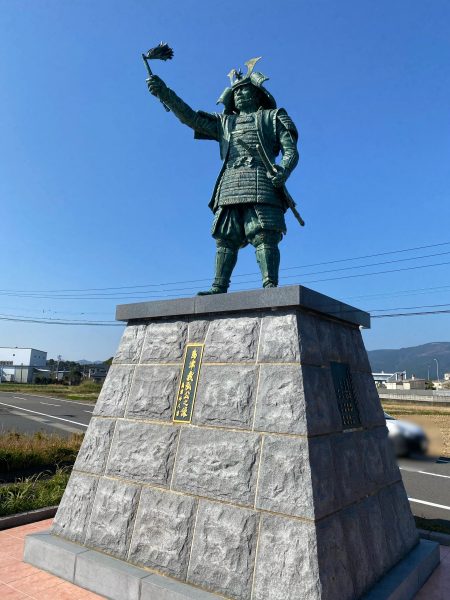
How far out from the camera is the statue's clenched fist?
439 cm

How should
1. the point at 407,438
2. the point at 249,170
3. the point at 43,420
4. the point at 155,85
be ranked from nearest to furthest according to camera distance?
the point at 407,438 → the point at 249,170 → the point at 155,85 → the point at 43,420

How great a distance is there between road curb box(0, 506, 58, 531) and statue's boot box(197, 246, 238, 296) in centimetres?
347

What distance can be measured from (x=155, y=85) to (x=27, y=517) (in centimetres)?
502

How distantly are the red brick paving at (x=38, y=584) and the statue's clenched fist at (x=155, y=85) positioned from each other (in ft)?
14.9

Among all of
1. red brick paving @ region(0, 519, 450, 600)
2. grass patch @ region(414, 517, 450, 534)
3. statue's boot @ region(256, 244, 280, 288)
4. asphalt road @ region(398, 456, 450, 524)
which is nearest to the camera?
red brick paving @ region(0, 519, 450, 600)

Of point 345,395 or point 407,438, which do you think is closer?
point 345,395

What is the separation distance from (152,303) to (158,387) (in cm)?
78

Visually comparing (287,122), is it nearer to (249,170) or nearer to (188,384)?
(249,170)

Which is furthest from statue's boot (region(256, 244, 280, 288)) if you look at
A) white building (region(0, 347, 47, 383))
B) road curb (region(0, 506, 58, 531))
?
white building (region(0, 347, 47, 383))

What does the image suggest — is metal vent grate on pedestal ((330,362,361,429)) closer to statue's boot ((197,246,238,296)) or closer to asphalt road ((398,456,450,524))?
asphalt road ((398,456,450,524))

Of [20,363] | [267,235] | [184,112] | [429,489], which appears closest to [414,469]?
[429,489]

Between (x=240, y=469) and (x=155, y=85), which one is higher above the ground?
(x=155, y=85)

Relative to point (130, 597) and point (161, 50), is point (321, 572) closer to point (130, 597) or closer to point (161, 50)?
point (130, 597)

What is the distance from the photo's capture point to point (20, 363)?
64812 millimetres
